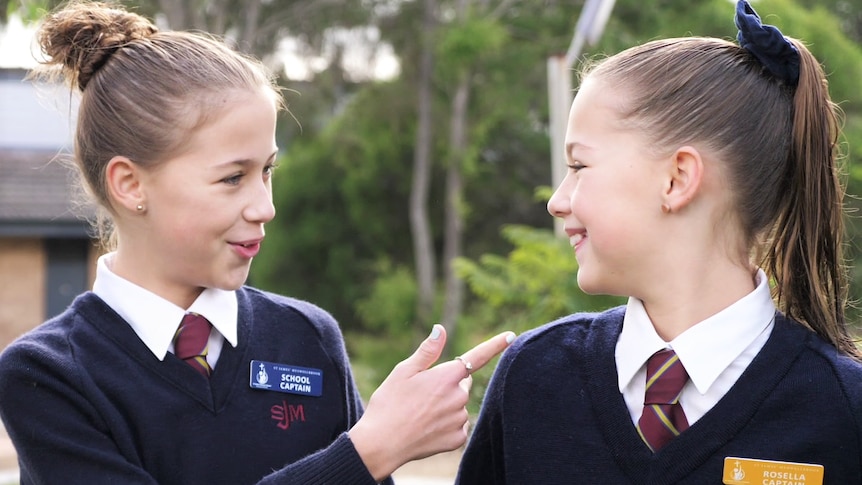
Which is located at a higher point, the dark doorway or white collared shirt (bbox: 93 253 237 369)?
white collared shirt (bbox: 93 253 237 369)

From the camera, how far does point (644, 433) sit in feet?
6.60

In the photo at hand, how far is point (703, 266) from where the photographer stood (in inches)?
80.7

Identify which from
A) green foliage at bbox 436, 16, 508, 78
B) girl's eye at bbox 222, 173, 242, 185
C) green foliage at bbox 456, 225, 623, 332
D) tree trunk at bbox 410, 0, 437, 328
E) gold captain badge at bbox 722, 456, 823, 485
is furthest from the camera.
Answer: tree trunk at bbox 410, 0, 437, 328

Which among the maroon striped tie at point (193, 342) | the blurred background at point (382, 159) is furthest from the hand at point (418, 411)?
the blurred background at point (382, 159)

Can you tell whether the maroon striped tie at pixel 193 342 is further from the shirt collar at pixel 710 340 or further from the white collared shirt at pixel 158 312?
the shirt collar at pixel 710 340

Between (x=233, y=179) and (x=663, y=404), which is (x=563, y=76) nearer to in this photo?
(x=233, y=179)

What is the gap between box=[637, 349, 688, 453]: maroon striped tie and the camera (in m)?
2.00

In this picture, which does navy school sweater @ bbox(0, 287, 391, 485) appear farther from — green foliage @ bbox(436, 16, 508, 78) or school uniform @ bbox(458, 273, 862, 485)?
green foliage @ bbox(436, 16, 508, 78)

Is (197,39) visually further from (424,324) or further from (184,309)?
(424,324)

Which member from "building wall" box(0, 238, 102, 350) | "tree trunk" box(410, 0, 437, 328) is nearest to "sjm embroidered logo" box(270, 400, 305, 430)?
"tree trunk" box(410, 0, 437, 328)

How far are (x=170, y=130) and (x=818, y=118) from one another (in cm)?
130

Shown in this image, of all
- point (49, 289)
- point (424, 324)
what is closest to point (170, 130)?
point (424, 324)

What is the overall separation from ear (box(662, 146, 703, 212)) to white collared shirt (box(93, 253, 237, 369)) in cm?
97

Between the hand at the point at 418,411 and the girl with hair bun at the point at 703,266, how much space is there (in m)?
0.15
